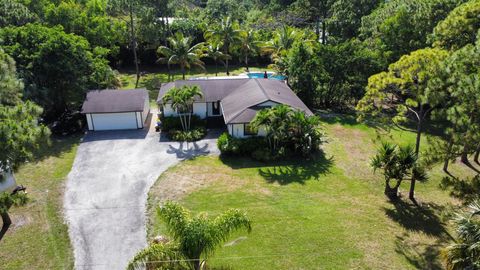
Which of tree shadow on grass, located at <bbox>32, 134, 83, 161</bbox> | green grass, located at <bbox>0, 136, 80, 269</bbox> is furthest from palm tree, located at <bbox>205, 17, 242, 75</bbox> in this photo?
green grass, located at <bbox>0, 136, 80, 269</bbox>

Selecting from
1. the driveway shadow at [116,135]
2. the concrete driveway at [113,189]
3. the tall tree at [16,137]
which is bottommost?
the concrete driveway at [113,189]

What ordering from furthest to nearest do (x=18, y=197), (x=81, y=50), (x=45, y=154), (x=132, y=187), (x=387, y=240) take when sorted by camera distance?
(x=81, y=50), (x=45, y=154), (x=132, y=187), (x=387, y=240), (x=18, y=197)

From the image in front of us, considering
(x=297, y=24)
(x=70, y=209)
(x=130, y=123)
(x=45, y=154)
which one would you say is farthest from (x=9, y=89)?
(x=297, y=24)

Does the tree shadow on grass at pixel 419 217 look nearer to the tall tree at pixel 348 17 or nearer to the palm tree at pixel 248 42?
the palm tree at pixel 248 42

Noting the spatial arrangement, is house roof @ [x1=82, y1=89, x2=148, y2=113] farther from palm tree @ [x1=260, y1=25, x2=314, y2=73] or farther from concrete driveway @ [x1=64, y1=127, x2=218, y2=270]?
palm tree @ [x1=260, y1=25, x2=314, y2=73]

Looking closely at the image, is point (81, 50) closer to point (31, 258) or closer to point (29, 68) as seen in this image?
point (29, 68)

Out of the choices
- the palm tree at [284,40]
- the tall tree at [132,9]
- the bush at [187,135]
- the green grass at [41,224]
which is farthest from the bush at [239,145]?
the tall tree at [132,9]
